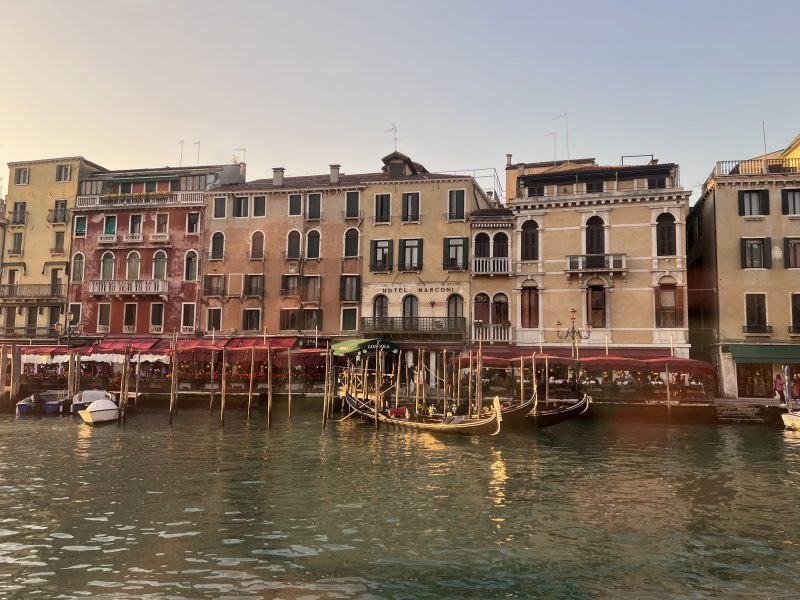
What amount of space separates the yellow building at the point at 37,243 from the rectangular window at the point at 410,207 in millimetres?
24691

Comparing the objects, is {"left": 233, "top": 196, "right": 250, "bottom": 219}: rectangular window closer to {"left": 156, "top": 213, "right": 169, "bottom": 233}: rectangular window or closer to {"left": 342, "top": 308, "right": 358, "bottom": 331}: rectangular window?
{"left": 156, "top": 213, "right": 169, "bottom": 233}: rectangular window

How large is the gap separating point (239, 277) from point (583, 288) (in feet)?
73.1

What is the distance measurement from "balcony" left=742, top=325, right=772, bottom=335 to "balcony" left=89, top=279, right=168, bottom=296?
117 feet

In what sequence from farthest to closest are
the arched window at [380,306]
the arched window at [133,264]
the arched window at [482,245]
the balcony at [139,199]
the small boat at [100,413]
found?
the arched window at [133,264], the balcony at [139,199], the arched window at [380,306], the arched window at [482,245], the small boat at [100,413]

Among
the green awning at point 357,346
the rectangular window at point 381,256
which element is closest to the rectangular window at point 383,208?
the rectangular window at point 381,256

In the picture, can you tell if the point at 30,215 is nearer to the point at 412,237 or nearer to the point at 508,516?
the point at 412,237

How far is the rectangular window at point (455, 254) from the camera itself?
39.2 m

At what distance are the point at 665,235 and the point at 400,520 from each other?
27754 mm

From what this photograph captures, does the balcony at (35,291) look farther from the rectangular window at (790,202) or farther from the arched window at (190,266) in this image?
the rectangular window at (790,202)

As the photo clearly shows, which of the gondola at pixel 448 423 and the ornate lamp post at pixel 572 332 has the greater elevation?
the ornate lamp post at pixel 572 332

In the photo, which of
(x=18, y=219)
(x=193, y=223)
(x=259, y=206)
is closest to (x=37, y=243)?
(x=18, y=219)

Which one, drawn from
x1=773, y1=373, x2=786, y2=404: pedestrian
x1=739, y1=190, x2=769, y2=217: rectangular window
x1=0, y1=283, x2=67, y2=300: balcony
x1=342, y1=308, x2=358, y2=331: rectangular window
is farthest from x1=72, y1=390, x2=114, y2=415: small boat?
x1=739, y1=190, x2=769, y2=217: rectangular window

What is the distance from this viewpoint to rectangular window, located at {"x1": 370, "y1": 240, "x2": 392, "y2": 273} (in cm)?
4069

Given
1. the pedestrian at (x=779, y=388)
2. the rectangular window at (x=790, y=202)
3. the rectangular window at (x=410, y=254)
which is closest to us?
the pedestrian at (x=779, y=388)
